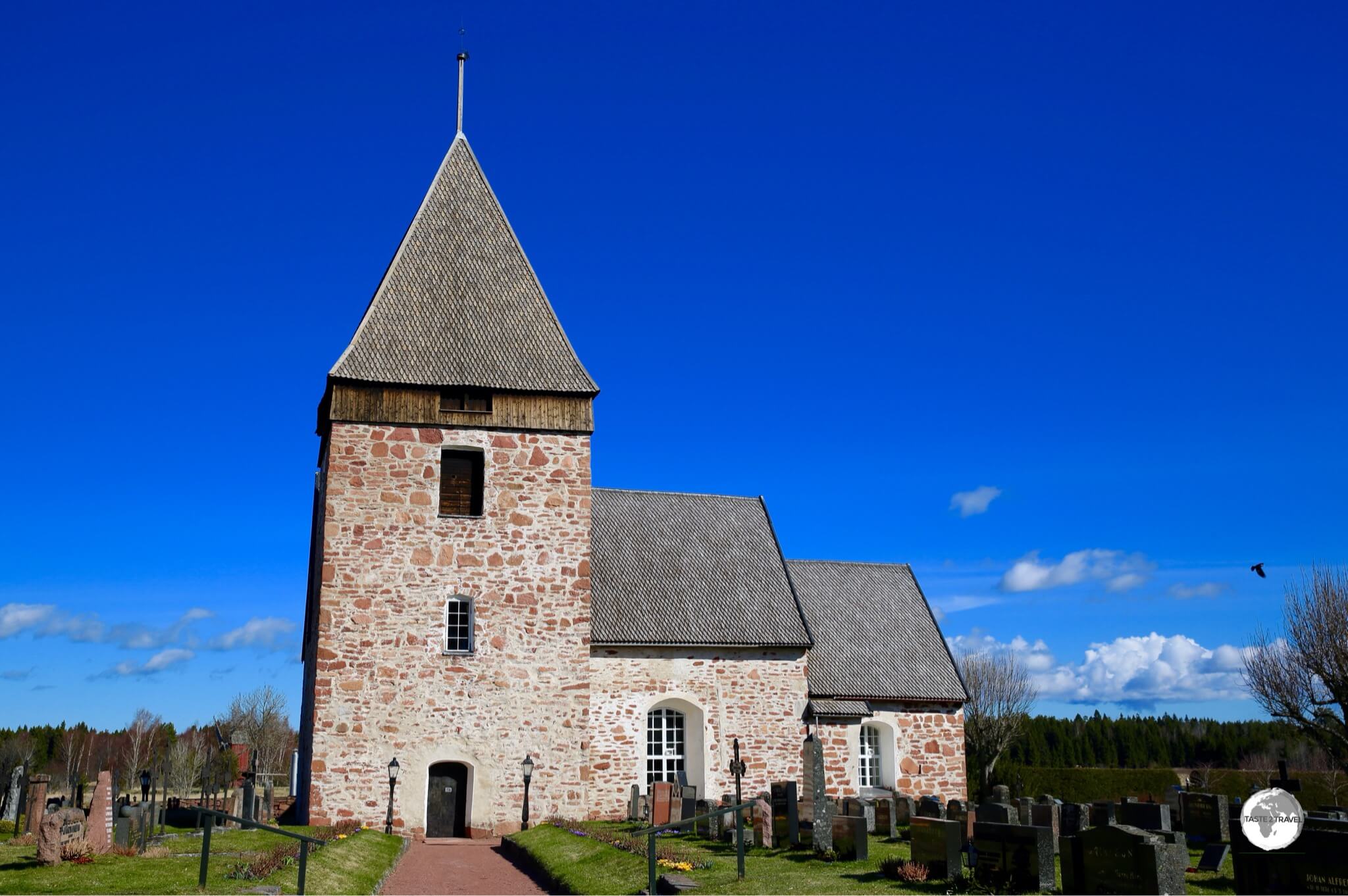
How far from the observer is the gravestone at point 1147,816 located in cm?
1816

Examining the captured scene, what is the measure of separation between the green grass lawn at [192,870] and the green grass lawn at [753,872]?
121 inches

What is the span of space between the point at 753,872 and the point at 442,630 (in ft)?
34.8

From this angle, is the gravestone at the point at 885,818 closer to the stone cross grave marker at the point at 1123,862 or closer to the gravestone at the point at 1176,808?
the gravestone at the point at 1176,808

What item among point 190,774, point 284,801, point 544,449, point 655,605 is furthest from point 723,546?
point 190,774

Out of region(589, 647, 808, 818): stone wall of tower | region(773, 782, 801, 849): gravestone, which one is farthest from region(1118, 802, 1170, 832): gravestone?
region(589, 647, 808, 818): stone wall of tower

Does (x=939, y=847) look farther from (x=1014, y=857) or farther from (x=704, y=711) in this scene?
(x=704, y=711)

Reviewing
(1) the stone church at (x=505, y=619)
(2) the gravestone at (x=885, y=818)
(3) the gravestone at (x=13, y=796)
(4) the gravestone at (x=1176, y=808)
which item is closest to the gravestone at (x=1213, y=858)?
(4) the gravestone at (x=1176, y=808)

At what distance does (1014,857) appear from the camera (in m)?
13.4

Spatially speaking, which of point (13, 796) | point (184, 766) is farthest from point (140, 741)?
point (13, 796)

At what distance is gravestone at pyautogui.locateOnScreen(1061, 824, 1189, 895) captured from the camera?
11773mm

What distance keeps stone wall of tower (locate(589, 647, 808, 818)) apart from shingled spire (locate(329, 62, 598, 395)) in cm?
706

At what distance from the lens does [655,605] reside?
2805 cm

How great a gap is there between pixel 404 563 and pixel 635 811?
24.9 feet

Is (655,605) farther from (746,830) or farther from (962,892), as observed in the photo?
(962,892)
